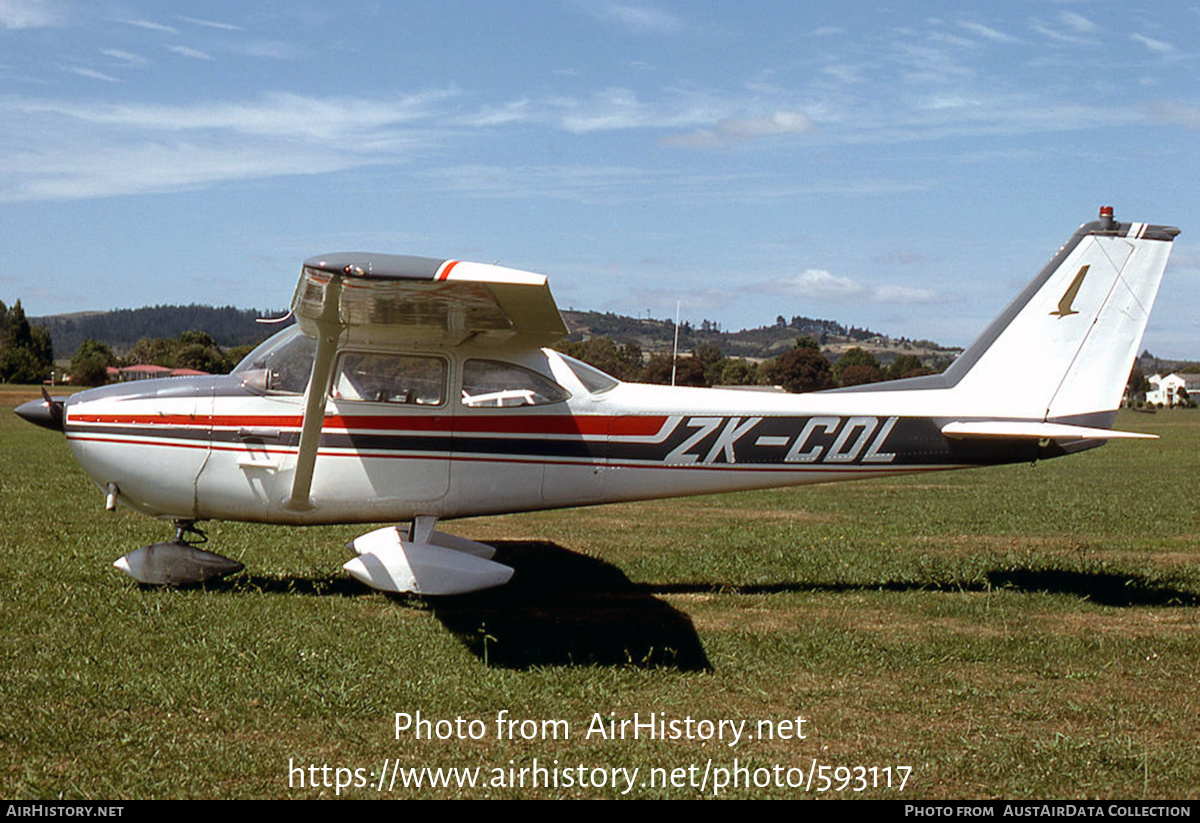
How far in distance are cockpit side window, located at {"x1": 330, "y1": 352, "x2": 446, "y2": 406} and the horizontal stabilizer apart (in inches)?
152

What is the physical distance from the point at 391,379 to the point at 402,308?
914 millimetres

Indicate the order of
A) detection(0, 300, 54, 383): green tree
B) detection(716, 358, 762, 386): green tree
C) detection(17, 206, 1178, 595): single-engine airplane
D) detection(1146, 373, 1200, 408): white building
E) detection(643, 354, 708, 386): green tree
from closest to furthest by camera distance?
detection(17, 206, 1178, 595): single-engine airplane → detection(643, 354, 708, 386): green tree → detection(716, 358, 762, 386): green tree → detection(0, 300, 54, 383): green tree → detection(1146, 373, 1200, 408): white building

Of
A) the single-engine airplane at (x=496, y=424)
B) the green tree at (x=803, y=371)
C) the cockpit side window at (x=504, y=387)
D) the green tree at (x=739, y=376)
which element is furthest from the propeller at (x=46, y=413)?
the green tree at (x=739, y=376)

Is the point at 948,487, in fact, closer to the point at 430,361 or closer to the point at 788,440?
the point at 788,440

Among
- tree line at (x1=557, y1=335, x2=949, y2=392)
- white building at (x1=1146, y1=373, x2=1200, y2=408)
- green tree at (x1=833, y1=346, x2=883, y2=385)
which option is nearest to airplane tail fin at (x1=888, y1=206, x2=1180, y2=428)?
tree line at (x1=557, y1=335, x2=949, y2=392)

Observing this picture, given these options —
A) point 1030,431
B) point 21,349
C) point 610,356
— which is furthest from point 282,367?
point 21,349

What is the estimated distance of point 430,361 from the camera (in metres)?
7.40

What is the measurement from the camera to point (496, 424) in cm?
750

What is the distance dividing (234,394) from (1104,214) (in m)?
6.68

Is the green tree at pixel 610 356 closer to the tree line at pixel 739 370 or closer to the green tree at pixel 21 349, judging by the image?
the tree line at pixel 739 370

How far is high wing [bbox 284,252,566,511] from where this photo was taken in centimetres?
529

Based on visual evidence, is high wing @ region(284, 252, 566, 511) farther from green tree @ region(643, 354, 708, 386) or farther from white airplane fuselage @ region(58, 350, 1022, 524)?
green tree @ region(643, 354, 708, 386)

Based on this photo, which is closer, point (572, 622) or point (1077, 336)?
point (572, 622)

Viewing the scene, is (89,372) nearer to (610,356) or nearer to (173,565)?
(610,356)
